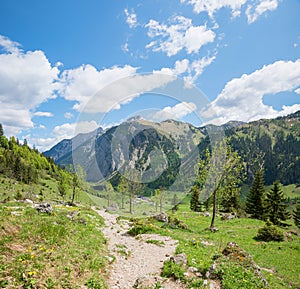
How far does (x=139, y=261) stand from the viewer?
43.7ft

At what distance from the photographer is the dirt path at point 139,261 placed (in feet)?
32.1

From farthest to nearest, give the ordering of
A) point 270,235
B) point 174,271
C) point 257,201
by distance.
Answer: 1. point 257,201
2. point 270,235
3. point 174,271

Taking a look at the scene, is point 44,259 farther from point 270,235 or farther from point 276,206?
point 276,206

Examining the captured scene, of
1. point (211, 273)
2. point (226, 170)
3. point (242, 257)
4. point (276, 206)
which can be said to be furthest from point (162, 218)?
point (276, 206)

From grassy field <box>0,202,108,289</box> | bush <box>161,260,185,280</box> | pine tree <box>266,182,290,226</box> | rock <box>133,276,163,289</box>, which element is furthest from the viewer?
pine tree <box>266,182,290,226</box>

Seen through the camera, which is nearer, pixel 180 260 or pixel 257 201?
pixel 180 260

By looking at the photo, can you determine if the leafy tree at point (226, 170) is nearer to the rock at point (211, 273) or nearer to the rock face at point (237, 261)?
Result: the rock face at point (237, 261)

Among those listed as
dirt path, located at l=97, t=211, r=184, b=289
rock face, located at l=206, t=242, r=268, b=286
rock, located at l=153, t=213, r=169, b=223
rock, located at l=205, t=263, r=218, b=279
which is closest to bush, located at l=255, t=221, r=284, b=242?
rock, located at l=153, t=213, r=169, b=223

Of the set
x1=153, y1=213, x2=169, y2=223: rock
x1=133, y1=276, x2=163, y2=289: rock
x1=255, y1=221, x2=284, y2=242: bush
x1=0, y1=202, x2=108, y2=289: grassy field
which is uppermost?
x1=0, y1=202, x2=108, y2=289: grassy field

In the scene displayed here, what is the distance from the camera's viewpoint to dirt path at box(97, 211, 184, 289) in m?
9.77

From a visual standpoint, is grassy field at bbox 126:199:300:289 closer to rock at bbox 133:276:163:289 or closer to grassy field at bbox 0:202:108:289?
rock at bbox 133:276:163:289

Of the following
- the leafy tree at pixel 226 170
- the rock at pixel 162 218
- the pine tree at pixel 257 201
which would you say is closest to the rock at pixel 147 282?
the rock at pixel 162 218

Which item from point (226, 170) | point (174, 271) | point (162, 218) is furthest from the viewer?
point (226, 170)

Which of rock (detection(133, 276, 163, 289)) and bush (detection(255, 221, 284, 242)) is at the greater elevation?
rock (detection(133, 276, 163, 289))
